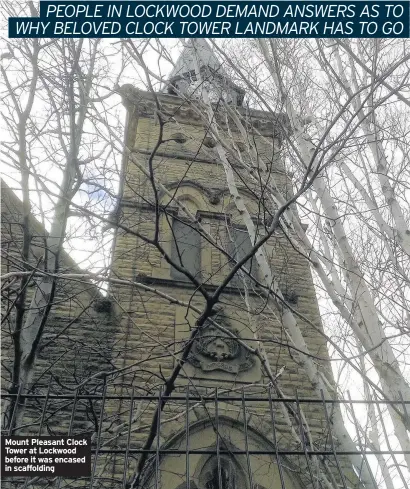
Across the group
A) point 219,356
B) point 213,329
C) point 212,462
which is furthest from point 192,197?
point 212,462

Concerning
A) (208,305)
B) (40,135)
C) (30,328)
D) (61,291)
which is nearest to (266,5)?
(40,135)

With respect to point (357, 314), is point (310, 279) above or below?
above

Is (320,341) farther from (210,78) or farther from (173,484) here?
(210,78)

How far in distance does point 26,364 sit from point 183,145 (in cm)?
780

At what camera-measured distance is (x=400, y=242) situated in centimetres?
566

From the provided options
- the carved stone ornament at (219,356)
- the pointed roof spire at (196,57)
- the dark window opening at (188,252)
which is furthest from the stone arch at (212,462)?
the pointed roof spire at (196,57)

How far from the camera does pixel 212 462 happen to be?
6371mm

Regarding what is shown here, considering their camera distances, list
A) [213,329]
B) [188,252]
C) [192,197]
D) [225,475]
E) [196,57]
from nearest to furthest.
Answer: [225,475] < [196,57] < [213,329] < [188,252] < [192,197]

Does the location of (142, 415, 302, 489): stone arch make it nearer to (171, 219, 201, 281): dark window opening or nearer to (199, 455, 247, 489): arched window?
(199, 455, 247, 489): arched window

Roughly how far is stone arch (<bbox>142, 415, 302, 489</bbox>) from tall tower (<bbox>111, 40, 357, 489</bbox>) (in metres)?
0.01

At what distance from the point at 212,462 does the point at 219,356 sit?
1.60 meters

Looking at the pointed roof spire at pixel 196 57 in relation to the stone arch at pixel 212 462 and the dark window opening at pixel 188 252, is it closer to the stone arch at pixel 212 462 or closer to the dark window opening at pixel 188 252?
the dark window opening at pixel 188 252

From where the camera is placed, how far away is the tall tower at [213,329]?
16.5ft

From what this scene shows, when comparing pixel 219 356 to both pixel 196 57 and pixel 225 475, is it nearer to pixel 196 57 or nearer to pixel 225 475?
pixel 225 475
